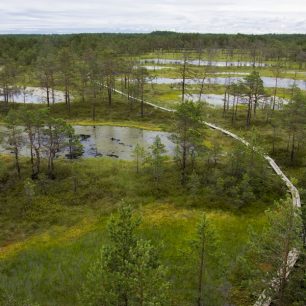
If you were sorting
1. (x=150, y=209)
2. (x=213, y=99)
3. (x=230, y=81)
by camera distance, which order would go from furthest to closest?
(x=230, y=81) → (x=213, y=99) → (x=150, y=209)

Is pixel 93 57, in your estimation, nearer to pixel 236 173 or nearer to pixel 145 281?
pixel 236 173

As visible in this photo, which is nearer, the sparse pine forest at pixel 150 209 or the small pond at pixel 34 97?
the sparse pine forest at pixel 150 209

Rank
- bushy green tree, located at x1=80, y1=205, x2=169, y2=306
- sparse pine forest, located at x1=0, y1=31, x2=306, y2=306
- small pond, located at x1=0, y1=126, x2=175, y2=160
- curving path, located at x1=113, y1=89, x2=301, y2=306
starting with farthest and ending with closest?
1. small pond, located at x1=0, y1=126, x2=175, y2=160
2. curving path, located at x1=113, y1=89, x2=301, y2=306
3. sparse pine forest, located at x1=0, y1=31, x2=306, y2=306
4. bushy green tree, located at x1=80, y1=205, x2=169, y2=306

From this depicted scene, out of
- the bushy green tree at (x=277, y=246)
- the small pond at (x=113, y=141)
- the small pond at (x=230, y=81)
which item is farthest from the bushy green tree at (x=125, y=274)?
the small pond at (x=230, y=81)

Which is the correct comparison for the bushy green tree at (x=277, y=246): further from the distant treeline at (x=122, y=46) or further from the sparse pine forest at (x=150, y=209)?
the distant treeline at (x=122, y=46)

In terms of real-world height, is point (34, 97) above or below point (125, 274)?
below

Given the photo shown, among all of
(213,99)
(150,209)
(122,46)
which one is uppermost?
(122,46)

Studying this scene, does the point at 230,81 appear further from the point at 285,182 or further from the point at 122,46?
the point at 285,182

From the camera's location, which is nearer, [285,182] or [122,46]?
[285,182]

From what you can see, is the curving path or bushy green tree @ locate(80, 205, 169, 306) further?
the curving path

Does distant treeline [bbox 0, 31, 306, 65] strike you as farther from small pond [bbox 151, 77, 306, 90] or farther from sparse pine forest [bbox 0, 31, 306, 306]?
sparse pine forest [bbox 0, 31, 306, 306]

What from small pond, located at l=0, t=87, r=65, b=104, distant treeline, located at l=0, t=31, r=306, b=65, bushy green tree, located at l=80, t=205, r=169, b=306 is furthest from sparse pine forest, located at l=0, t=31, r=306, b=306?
distant treeline, located at l=0, t=31, r=306, b=65

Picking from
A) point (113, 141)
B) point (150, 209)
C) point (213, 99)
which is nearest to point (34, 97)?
point (113, 141)
